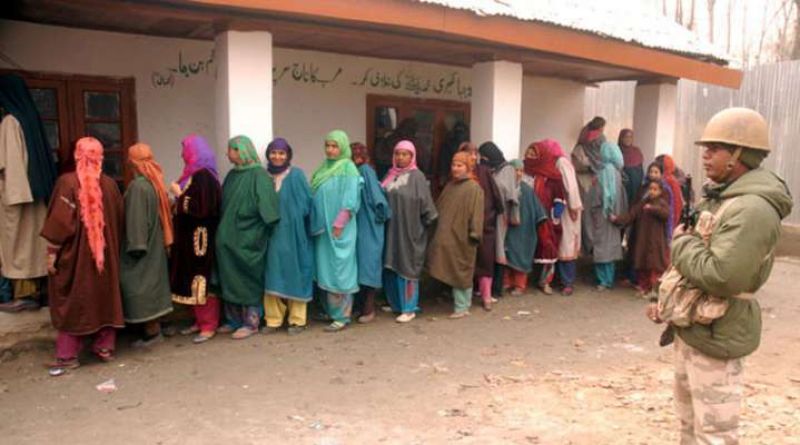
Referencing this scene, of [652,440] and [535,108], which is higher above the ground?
[535,108]

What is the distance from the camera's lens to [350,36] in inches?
→ 224

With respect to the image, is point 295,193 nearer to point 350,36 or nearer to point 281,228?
point 281,228

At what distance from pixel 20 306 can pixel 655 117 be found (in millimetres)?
7478

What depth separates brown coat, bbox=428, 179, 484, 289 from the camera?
5.84m

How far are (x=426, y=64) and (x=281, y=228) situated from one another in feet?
13.7

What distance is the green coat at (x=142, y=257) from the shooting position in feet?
15.0

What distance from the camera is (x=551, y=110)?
9.78 metres

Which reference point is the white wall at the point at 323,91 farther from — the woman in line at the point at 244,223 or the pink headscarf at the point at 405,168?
the woman in line at the point at 244,223

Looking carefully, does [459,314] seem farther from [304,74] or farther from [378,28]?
[304,74]

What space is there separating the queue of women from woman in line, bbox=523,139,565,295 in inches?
0.5

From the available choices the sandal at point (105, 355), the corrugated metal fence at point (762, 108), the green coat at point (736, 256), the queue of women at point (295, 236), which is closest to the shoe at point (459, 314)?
the queue of women at point (295, 236)

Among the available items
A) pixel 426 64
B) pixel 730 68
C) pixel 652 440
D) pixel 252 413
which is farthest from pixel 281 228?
pixel 730 68

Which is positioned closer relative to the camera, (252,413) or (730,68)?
(252,413)

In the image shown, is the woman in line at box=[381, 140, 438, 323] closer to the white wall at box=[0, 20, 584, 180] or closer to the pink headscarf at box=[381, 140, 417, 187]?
the pink headscarf at box=[381, 140, 417, 187]
